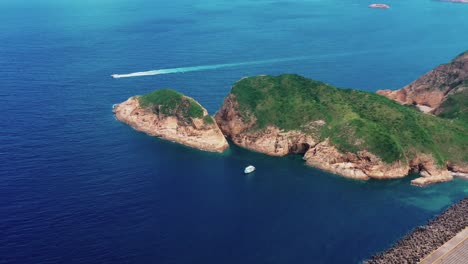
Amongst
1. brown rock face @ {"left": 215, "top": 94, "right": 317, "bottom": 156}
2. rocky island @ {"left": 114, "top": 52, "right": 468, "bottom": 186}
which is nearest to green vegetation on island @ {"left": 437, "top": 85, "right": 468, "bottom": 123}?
rocky island @ {"left": 114, "top": 52, "right": 468, "bottom": 186}

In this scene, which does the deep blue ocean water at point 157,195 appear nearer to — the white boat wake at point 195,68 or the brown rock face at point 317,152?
the brown rock face at point 317,152

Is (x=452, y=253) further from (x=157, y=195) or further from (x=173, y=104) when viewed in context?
(x=173, y=104)

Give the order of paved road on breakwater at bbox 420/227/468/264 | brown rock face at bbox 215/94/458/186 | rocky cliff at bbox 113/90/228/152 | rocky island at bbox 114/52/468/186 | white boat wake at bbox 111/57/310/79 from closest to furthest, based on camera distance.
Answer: paved road on breakwater at bbox 420/227/468/264
brown rock face at bbox 215/94/458/186
rocky island at bbox 114/52/468/186
rocky cliff at bbox 113/90/228/152
white boat wake at bbox 111/57/310/79

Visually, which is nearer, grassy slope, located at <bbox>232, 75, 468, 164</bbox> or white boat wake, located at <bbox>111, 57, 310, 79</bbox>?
grassy slope, located at <bbox>232, 75, 468, 164</bbox>

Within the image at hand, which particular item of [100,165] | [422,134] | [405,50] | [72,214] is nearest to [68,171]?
Result: [100,165]

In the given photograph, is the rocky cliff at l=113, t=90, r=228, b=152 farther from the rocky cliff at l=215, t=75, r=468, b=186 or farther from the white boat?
the white boat

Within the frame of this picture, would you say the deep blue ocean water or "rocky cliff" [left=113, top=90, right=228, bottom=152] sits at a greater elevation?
"rocky cliff" [left=113, top=90, right=228, bottom=152]

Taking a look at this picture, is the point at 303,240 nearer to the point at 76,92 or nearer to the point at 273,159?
the point at 273,159
